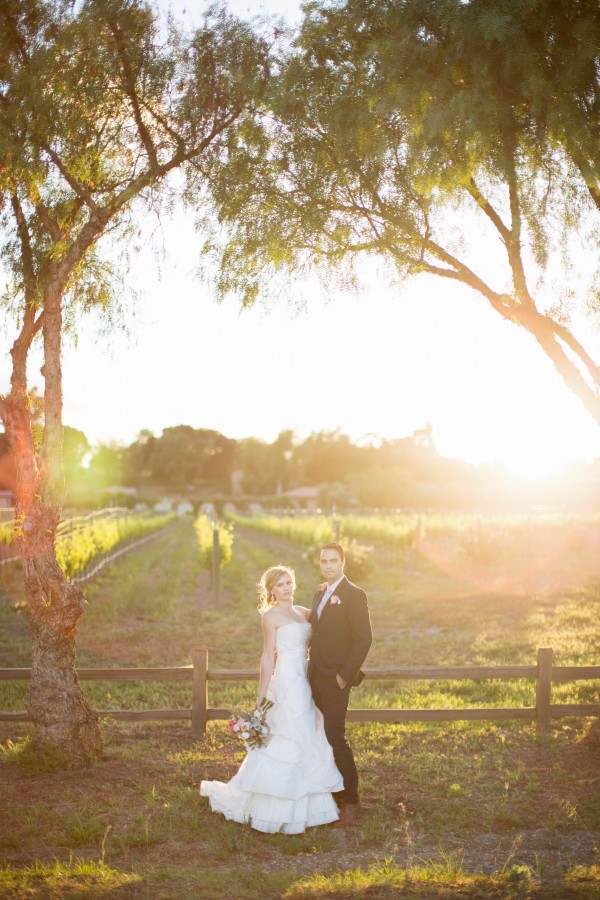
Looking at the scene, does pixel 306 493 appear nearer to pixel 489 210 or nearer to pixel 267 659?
pixel 489 210

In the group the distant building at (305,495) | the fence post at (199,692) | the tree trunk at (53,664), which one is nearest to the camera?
Answer: the tree trunk at (53,664)

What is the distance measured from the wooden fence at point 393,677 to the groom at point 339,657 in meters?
1.60

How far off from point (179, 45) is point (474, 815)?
22.5 feet

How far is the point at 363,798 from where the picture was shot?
6.08 meters

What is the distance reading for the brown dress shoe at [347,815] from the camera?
5500 millimetres

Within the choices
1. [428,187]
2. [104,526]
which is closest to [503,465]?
[104,526]

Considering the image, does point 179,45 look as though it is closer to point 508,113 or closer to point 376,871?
point 508,113

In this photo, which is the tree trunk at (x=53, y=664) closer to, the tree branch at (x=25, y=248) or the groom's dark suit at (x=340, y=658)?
the tree branch at (x=25, y=248)

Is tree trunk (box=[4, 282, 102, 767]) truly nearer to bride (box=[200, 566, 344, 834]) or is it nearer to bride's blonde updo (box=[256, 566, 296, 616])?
bride (box=[200, 566, 344, 834])

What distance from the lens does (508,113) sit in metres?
6.72

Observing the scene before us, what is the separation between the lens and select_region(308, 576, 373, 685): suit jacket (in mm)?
5488

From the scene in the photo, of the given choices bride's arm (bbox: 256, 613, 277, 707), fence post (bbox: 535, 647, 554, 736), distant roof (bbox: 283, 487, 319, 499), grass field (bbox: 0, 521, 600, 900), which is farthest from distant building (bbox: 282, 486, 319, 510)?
bride's arm (bbox: 256, 613, 277, 707)

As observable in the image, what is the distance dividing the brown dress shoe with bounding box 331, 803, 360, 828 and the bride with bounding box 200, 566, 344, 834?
0.05 metres

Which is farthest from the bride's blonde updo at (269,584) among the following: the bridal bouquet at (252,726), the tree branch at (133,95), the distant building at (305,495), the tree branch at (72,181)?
the distant building at (305,495)
